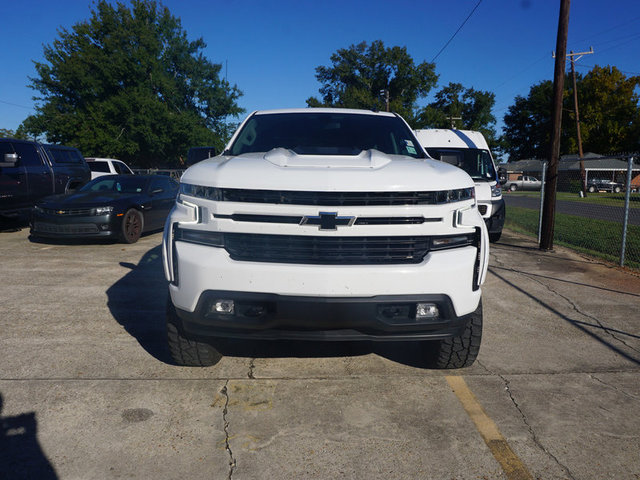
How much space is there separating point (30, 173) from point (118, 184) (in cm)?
216

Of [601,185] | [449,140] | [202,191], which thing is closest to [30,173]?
[449,140]

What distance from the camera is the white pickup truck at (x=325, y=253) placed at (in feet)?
9.30

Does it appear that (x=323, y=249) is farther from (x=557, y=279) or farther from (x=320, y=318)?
(x=557, y=279)

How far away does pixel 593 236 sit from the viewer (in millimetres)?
12141

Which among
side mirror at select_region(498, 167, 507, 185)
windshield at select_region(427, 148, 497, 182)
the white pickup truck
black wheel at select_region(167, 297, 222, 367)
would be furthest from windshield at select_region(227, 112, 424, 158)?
side mirror at select_region(498, 167, 507, 185)

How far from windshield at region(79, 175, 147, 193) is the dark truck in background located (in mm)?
1369

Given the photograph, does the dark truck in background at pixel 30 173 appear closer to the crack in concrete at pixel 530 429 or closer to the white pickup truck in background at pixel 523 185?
the crack in concrete at pixel 530 429

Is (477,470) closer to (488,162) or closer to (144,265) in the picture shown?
(144,265)

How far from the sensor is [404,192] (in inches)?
115

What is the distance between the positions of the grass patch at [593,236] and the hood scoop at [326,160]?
675 cm

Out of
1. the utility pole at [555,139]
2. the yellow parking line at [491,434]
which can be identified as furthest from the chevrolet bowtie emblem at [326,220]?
the utility pole at [555,139]

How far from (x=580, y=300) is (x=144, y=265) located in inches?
231

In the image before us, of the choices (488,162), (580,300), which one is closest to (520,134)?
(488,162)

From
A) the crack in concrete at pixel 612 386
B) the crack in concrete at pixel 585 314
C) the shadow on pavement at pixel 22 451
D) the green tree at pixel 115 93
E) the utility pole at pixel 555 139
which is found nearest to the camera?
the shadow on pavement at pixel 22 451
